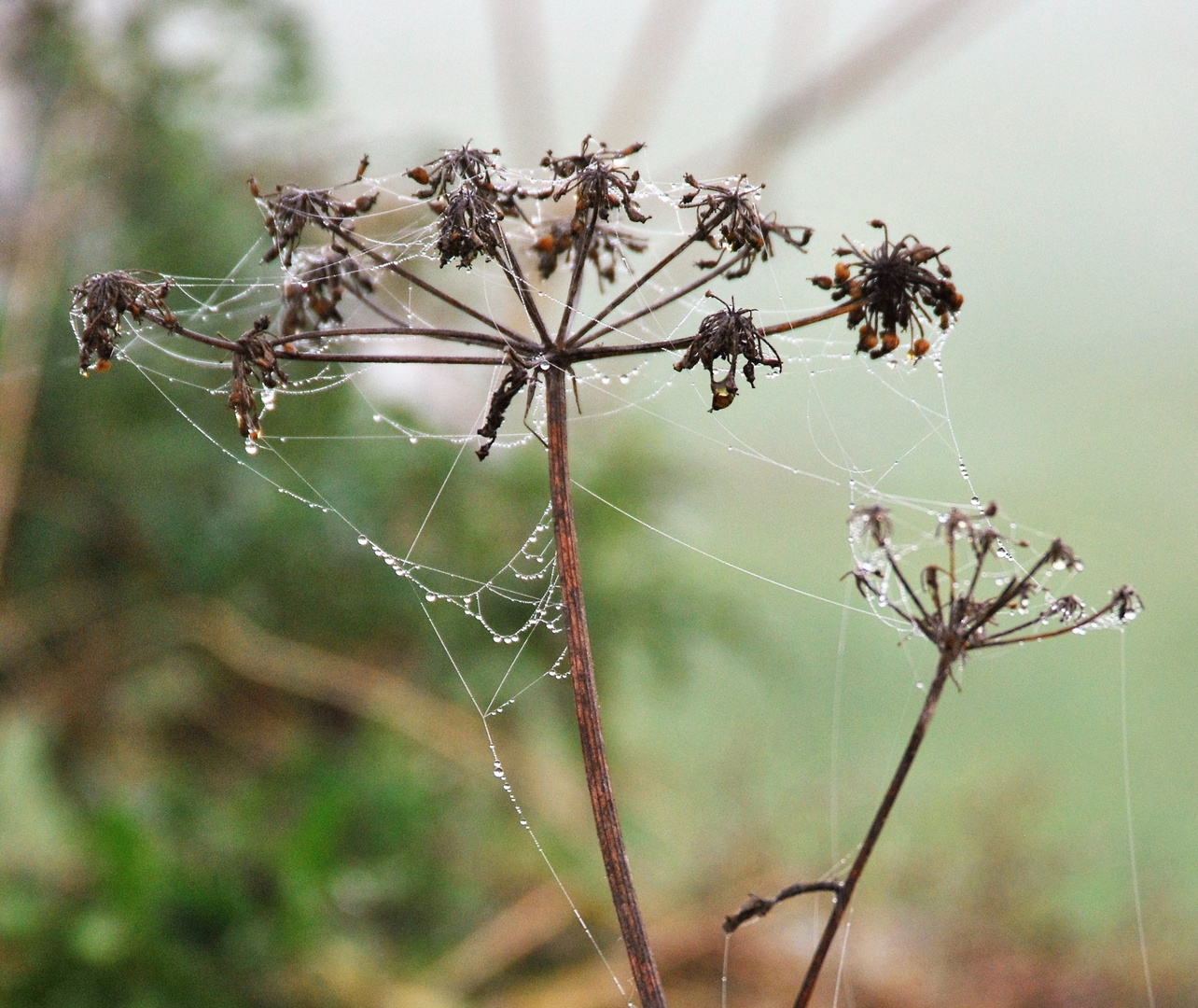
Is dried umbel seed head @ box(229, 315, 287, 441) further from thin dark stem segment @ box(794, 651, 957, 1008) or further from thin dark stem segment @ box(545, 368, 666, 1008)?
thin dark stem segment @ box(794, 651, 957, 1008)

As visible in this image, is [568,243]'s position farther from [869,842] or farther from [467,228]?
[869,842]

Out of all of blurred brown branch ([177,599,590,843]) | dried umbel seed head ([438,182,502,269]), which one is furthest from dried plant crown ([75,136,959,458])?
blurred brown branch ([177,599,590,843])

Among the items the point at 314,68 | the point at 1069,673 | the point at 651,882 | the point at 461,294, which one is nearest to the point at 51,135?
the point at 314,68

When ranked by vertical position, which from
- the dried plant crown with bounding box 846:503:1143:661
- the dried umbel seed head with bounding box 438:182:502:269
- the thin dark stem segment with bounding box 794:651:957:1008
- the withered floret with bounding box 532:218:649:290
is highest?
the withered floret with bounding box 532:218:649:290

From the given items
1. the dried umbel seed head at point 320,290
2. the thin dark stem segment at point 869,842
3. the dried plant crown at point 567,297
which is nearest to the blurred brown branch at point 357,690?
the dried umbel seed head at point 320,290

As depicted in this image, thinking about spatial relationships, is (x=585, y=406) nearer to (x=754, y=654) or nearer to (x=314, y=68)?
(x=754, y=654)

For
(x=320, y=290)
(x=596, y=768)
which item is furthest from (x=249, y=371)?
(x=596, y=768)
